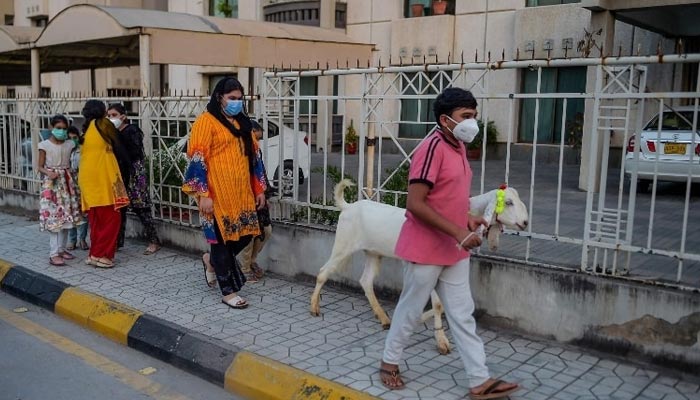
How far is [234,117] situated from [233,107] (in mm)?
159

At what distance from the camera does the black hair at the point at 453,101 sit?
368cm

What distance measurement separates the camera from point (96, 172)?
6723 mm

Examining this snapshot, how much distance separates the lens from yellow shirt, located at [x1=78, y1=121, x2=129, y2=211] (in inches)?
264

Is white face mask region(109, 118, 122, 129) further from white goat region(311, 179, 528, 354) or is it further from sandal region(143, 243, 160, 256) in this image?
white goat region(311, 179, 528, 354)

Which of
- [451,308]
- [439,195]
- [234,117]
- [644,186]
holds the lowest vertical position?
[451,308]

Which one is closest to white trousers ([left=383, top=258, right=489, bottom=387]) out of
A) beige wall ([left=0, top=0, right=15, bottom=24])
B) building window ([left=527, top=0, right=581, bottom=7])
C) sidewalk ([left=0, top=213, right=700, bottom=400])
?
sidewalk ([left=0, top=213, right=700, bottom=400])

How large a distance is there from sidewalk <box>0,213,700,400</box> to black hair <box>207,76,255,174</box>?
4.19ft

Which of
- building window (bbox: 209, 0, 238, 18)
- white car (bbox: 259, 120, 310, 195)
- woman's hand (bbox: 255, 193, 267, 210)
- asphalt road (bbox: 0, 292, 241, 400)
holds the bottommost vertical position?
asphalt road (bbox: 0, 292, 241, 400)

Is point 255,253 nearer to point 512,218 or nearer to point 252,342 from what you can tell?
point 252,342

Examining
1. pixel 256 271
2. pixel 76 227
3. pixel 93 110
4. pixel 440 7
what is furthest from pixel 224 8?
pixel 256 271

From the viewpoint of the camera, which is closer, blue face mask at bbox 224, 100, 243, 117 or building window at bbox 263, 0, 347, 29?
blue face mask at bbox 224, 100, 243, 117

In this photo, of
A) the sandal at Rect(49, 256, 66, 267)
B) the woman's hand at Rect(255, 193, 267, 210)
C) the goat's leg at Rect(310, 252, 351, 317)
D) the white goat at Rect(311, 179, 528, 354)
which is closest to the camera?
the white goat at Rect(311, 179, 528, 354)

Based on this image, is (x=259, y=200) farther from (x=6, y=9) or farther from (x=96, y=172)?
(x=6, y=9)

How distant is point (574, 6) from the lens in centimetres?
1402
